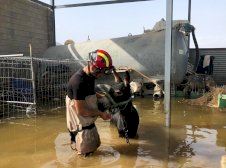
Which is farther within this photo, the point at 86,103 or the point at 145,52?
the point at 145,52

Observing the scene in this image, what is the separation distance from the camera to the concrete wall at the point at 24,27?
1202 cm

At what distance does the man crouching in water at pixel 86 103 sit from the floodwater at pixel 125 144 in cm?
26

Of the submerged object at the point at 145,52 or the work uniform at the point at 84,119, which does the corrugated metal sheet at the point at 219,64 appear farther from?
the work uniform at the point at 84,119

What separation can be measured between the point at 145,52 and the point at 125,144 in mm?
7347

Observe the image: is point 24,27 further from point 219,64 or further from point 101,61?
point 219,64

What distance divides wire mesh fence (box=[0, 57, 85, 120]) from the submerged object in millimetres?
2156

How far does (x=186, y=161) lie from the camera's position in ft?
17.2

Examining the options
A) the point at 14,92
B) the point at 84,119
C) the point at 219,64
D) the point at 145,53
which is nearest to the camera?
the point at 84,119

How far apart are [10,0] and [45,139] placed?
7.51 metres

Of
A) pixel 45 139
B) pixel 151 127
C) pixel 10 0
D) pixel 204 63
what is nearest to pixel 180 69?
pixel 204 63

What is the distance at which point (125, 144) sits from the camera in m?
6.21

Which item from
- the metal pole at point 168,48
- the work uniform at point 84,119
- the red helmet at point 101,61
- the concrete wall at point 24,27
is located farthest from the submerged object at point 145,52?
the red helmet at point 101,61

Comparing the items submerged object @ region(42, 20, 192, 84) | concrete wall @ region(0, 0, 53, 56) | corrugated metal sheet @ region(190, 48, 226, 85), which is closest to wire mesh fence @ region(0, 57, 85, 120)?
concrete wall @ region(0, 0, 53, 56)

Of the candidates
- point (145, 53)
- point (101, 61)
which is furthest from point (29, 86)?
point (145, 53)
